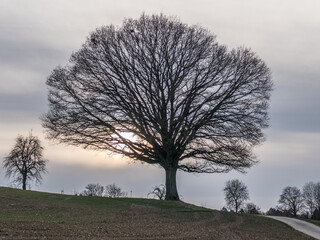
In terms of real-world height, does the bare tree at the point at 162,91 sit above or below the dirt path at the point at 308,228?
above

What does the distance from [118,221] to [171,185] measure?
1096cm

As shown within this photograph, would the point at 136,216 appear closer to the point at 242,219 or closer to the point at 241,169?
the point at 242,219

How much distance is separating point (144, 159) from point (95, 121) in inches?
227

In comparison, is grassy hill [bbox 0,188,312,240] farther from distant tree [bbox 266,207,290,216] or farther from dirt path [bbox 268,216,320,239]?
distant tree [bbox 266,207,290,216]

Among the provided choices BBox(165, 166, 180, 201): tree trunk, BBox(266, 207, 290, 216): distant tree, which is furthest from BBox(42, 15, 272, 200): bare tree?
BBox(266, 207, 290, 216): distant tree

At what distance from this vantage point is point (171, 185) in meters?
35.9

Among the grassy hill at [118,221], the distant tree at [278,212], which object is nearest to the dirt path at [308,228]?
the grassy hill at [118,221]

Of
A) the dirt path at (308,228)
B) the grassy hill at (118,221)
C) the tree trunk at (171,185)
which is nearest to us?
the grassy hill at (118,221)

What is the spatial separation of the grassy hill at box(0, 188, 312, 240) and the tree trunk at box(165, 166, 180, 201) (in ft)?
5.26

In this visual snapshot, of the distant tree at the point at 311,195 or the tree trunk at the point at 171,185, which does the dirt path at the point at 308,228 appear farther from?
the distant tree at the point at 311,195

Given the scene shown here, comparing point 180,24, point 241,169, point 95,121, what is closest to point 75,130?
point 95,121

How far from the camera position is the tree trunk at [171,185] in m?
35.6

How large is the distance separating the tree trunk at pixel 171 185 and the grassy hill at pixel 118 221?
160 cm

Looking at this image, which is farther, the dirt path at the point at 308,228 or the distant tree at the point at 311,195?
the distant tree at the point at 311,195
